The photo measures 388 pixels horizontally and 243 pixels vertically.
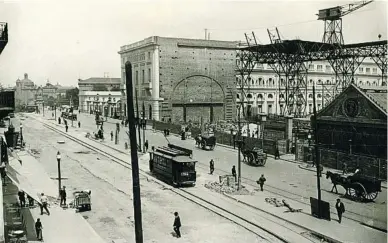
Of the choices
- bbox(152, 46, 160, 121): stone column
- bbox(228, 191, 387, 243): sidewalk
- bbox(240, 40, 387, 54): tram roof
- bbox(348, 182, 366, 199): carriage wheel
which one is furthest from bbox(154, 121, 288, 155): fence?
bbox(228, 191, 387, 243): sidewalk

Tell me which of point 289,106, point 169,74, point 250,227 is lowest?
point 250,227

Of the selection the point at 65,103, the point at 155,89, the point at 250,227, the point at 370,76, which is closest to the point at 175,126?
the point at 155,89

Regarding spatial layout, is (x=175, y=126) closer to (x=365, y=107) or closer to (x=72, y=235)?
(x=365, y=107)

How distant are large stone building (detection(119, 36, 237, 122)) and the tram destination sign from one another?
41.6 meters

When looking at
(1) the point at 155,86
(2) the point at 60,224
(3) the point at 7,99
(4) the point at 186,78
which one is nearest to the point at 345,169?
(2) the point at 60,224

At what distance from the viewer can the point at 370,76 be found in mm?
86688

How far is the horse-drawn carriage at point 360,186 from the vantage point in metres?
19.1

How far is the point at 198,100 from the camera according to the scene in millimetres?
61344

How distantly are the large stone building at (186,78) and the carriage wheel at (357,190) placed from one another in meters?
41.0

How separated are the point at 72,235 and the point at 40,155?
22524 millimetres

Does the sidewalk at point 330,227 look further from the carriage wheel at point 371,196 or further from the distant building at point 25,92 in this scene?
the distant building at point 25,92

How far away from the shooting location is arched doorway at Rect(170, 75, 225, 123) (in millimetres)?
60156

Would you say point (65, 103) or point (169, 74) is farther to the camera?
point (65, 103)

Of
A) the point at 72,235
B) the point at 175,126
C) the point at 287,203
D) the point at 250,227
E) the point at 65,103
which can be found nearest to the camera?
the point at 72,235
